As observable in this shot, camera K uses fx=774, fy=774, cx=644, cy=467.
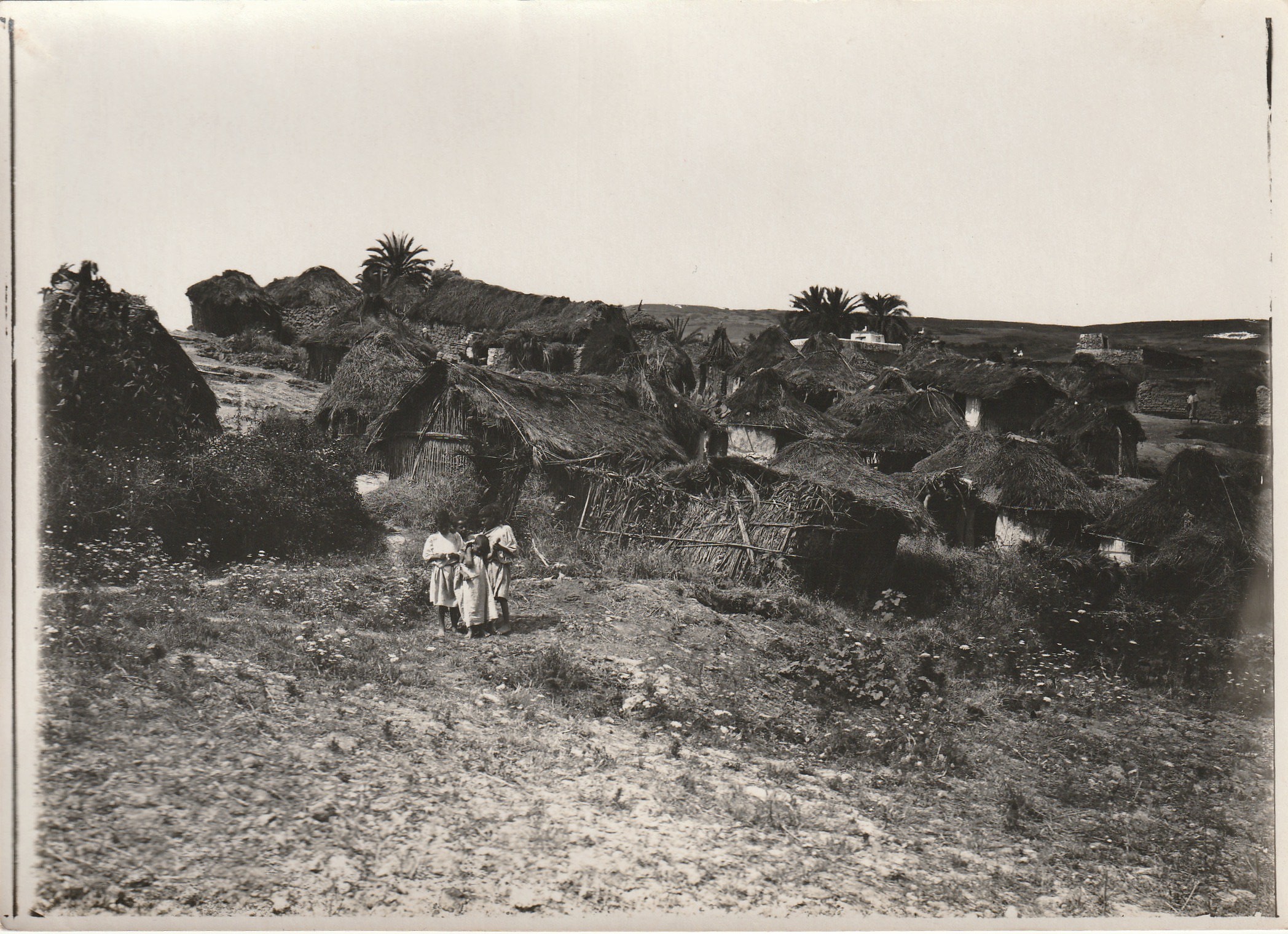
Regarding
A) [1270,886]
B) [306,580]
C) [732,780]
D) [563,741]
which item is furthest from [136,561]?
[1270,886]

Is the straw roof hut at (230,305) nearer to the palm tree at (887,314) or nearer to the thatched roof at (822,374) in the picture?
the palm tree at (887,314)

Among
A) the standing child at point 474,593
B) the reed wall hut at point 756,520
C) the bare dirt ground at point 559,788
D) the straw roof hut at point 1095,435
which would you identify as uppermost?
the straw roof hut at point 1095,435

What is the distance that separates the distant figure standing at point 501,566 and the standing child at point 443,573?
8.0 inches

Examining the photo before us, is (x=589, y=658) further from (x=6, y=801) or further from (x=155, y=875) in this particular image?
(x=6, y=801)

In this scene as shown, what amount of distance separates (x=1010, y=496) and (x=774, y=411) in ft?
14.6

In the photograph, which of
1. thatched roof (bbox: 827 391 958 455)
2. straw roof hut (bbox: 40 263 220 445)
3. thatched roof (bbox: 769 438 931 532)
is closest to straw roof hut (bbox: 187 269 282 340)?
straw roof hut (bbox: 40 263 220 445)

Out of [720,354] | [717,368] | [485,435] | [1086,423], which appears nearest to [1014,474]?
[1086,423]

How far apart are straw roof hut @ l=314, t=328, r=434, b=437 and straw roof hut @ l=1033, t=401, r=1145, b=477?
574 cm

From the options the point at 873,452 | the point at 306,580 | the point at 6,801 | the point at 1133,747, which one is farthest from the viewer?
the point at 873,452

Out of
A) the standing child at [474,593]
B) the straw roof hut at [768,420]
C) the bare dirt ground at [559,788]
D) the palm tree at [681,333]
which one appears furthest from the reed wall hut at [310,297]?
the straw roof hut at [768,420]

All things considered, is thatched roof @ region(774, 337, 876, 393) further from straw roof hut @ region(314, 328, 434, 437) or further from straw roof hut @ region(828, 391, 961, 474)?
straw roof hut @ region(314, 328, 434, 437)

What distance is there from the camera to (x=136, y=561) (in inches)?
169

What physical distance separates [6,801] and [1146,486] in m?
7.20

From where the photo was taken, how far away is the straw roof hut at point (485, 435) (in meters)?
6.09
